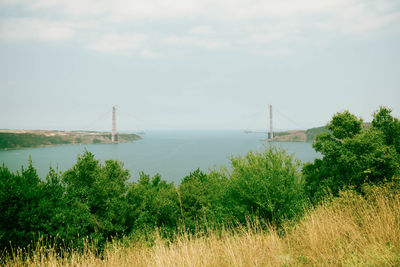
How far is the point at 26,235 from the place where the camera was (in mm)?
13023

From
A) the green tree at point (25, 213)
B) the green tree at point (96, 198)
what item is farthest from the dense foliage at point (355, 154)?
the green tree at point (25, 213)

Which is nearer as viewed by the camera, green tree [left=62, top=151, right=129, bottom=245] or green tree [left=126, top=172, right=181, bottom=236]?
green tree [left=62, top=151, right=129, bottom=245]

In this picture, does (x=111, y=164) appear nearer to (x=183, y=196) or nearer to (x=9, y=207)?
(x=183, y=196)

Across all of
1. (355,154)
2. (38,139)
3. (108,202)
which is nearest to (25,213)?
(108,202)

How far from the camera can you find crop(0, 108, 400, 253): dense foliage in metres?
14.1

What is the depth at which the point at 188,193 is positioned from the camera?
27.3 m

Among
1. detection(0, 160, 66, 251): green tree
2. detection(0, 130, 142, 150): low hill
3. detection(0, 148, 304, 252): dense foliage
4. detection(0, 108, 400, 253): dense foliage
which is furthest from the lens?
detection(0, 130, 142, 150): low hill

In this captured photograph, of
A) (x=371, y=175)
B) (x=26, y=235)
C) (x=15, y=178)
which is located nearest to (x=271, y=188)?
(x=371, y=175)

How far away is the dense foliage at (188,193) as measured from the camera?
46.1ft

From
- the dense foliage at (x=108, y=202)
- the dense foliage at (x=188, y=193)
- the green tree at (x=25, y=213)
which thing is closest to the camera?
the green tree at (x=25, y=213)

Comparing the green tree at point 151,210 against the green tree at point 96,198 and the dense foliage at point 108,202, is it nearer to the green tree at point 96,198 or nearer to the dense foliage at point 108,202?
the dense foliage at point 108,202

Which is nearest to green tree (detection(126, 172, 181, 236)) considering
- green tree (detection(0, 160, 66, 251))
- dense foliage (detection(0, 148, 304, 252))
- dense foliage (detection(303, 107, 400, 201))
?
dense foliage (detection(0, 148, 304, 252))

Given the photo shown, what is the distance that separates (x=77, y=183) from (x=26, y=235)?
840 centimetres

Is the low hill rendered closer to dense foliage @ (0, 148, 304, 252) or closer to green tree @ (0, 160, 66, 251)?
dense foliage @ (0, 148, 304, 252)
